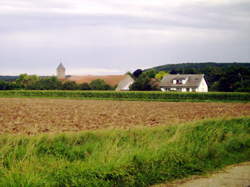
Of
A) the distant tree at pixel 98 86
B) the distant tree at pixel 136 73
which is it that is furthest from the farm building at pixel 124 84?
the distant tree at pixel 136 73

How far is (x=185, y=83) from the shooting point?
9469cm

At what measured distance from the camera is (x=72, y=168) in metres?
6.78

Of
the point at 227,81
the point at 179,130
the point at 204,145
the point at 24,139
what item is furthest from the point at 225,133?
the point at 227,81

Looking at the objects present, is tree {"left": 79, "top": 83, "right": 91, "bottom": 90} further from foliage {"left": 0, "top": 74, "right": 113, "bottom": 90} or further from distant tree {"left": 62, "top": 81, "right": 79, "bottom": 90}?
distant tree {"left": 62, "top": 81, "right": 79, "bottom": 90}

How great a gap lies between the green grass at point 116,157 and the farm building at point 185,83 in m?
82.2

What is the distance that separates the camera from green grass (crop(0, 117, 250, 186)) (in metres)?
6.57

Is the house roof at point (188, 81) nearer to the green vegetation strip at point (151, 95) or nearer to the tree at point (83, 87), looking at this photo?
the tree at point (83, 87)

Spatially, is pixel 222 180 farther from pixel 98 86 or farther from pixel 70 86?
pixel 98 86

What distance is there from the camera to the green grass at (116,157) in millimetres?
6570

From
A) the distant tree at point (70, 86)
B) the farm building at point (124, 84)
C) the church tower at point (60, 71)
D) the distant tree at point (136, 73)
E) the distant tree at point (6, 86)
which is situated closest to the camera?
the distant tree at point (70, 86)

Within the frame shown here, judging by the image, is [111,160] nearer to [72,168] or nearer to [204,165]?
[72,168]

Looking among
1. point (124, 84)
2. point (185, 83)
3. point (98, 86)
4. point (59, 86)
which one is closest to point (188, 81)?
point (185, 83)

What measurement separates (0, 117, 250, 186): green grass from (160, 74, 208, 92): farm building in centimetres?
8221

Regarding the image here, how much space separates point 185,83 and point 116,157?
88.7 metres
